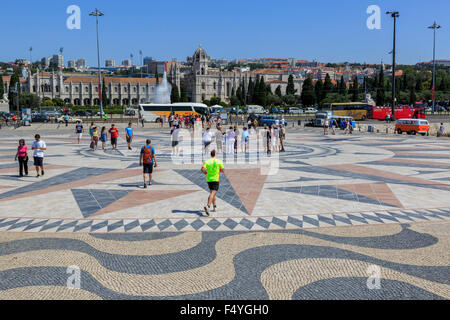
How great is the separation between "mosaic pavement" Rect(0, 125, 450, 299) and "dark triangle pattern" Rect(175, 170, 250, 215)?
0.04m

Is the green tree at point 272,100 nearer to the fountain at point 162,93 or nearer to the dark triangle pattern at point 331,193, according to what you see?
the fountain at point 162,93

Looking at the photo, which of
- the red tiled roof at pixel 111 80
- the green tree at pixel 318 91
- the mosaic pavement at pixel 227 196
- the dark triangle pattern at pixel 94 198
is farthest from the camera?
the red tiled roof at pixel 111 80

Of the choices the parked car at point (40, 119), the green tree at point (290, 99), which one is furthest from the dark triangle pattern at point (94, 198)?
the green tree at point (290, 99)

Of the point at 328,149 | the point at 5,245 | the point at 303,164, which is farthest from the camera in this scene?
the point at 328,149

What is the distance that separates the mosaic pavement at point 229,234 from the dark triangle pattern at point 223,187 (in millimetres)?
41

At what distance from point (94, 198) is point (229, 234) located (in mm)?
5051

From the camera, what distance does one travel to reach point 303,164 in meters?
18.3

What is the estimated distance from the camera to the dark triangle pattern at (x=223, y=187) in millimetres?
11375

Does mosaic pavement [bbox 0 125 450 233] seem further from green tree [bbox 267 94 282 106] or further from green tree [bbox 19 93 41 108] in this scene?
green tree [bbox 267 94 282 106]

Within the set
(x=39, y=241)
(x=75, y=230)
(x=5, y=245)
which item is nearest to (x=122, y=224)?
(x=75, y=230)

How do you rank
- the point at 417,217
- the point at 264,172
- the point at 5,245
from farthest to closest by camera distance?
the point at 264,172 < the point at 417,217 < the point at 5,245

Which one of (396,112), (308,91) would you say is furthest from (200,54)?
(396,112)
